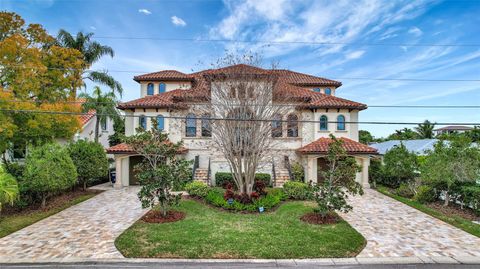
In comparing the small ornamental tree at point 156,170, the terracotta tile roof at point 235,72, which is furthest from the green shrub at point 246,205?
the terracotta tile roof at point 235,72

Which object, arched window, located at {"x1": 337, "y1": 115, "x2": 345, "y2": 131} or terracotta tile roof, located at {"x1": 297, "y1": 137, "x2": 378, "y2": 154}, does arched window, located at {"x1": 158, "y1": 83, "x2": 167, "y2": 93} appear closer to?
terracotta tile roof, located at {"x1": 297, "y1": 137, "x2": 378, "y2": 154}

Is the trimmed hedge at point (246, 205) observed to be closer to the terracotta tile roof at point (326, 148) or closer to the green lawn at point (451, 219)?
the terracotta tile roof at point (326, 148)

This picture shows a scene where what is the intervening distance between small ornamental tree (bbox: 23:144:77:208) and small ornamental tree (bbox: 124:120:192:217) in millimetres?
5194

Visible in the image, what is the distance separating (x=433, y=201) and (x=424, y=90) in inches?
263

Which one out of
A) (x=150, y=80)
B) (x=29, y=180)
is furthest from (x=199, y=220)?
(x=150, y=80)

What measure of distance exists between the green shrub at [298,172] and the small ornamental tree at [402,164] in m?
6.16

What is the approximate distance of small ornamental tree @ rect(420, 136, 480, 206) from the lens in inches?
511

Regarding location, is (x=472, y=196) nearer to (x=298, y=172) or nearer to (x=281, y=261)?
(x=298, y=172)

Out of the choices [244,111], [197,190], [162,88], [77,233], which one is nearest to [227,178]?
[197,190]

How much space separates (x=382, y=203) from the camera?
1496 centimetres

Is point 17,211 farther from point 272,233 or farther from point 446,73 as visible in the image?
point 446,73

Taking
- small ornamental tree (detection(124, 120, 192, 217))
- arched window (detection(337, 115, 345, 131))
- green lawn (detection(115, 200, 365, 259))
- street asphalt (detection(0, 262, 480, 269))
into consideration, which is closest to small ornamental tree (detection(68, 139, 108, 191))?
small ornamental tree (detection(124, 120, 192, 217))

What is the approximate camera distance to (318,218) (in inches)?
446

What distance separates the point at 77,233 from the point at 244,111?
968 centimetres
